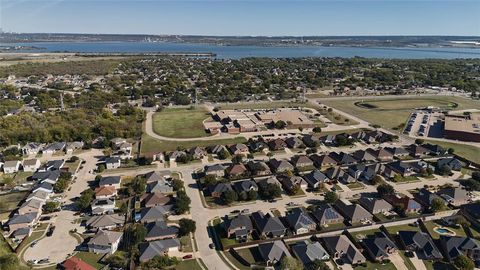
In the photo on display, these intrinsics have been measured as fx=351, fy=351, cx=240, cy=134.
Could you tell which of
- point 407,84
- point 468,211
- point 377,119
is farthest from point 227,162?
point 407,84

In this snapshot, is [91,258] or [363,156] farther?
[363,156]

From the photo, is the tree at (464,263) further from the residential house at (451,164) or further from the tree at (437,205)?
the residential house at (451,164)

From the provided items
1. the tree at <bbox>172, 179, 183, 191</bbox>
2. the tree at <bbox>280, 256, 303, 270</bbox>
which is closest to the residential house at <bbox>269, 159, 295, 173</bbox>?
the tree at <bbox>172, 179, 183, 191</bbox>

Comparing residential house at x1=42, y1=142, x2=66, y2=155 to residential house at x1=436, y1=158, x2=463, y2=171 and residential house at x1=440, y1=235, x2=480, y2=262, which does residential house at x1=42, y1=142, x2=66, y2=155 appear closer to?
residential house at x1=440, y1=235, x2=480, y2=262

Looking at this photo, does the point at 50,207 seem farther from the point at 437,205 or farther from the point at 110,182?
the point at 437,205

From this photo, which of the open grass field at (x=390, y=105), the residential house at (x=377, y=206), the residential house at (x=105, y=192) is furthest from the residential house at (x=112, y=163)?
the open grass field at (x=390, y=105)

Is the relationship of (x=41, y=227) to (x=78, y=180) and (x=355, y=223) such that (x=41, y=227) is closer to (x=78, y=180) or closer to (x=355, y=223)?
(x=78, y=180)

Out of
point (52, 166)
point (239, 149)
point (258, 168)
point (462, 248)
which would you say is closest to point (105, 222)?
point (52, 166)
